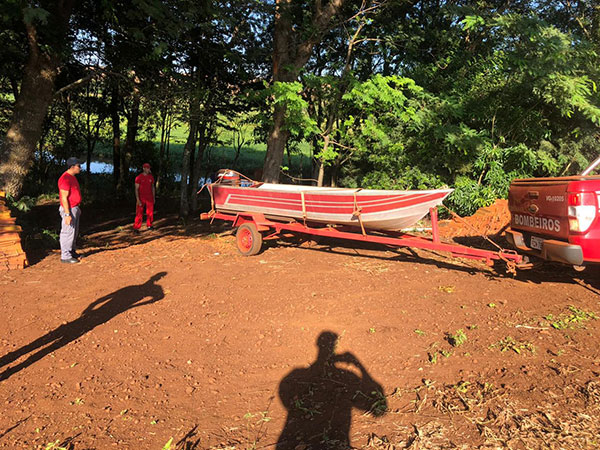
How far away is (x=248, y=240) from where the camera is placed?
300 inches

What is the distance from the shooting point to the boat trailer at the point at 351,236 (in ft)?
Result: 17.9

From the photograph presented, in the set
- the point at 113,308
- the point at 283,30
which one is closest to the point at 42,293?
the point at 113,308

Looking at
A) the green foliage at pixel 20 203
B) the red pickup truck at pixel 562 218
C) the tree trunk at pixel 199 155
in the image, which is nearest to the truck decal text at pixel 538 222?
the red pickup truck at pixel 562 218

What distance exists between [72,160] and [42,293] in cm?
251

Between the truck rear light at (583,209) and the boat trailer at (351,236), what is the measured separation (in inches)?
39.7

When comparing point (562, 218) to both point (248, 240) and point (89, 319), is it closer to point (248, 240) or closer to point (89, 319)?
point (248, 240)

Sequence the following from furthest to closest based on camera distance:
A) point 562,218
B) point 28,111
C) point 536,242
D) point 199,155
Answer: point 199,155
point 28,111
point 536,242
point 562,218

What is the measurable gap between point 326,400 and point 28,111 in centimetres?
780

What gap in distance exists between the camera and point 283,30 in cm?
947

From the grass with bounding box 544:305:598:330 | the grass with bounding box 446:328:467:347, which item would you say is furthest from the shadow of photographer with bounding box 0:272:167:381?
the grass with bounding box 544:305:598:330

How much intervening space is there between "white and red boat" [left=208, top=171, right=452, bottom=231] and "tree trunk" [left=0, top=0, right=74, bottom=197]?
3.75 meters

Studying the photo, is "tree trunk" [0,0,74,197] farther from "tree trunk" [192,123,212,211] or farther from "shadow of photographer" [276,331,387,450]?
"shadow of photographer" [276,331,387,450]

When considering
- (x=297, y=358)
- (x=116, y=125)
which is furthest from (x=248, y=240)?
(x=116, y=125)

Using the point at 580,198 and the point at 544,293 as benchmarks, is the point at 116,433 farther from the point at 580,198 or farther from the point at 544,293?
the point at 544,293
